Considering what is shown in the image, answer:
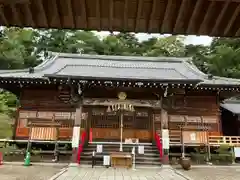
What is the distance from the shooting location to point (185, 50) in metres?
48.1

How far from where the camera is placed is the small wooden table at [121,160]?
42.8 ft

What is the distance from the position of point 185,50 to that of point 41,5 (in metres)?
47.2

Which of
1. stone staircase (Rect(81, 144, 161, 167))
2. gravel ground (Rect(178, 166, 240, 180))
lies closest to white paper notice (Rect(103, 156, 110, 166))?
stone staircase (Rect(81, 144, 161, 167))

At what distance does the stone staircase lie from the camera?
46.1ft

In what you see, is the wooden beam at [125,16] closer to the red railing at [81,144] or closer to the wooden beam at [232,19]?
the wooden beam at [232,19]

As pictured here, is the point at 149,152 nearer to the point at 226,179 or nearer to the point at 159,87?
the point at 159,87

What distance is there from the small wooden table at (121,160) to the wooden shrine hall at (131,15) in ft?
33.3

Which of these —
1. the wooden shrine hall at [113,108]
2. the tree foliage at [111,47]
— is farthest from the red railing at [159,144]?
the tree foliage at [111,47]

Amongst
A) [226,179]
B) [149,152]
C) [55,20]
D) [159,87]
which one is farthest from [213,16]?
[149,152]

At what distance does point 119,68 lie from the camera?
20.7 metres

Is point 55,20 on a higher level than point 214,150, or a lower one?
higher

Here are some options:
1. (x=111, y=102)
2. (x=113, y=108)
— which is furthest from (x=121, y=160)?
(x=111, y=102)

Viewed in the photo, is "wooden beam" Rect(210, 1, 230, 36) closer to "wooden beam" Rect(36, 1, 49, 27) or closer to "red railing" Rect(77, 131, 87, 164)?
"wooden beam" Rect(36, 1, 49, 27)

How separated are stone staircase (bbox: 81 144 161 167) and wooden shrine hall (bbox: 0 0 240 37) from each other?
448 inches
